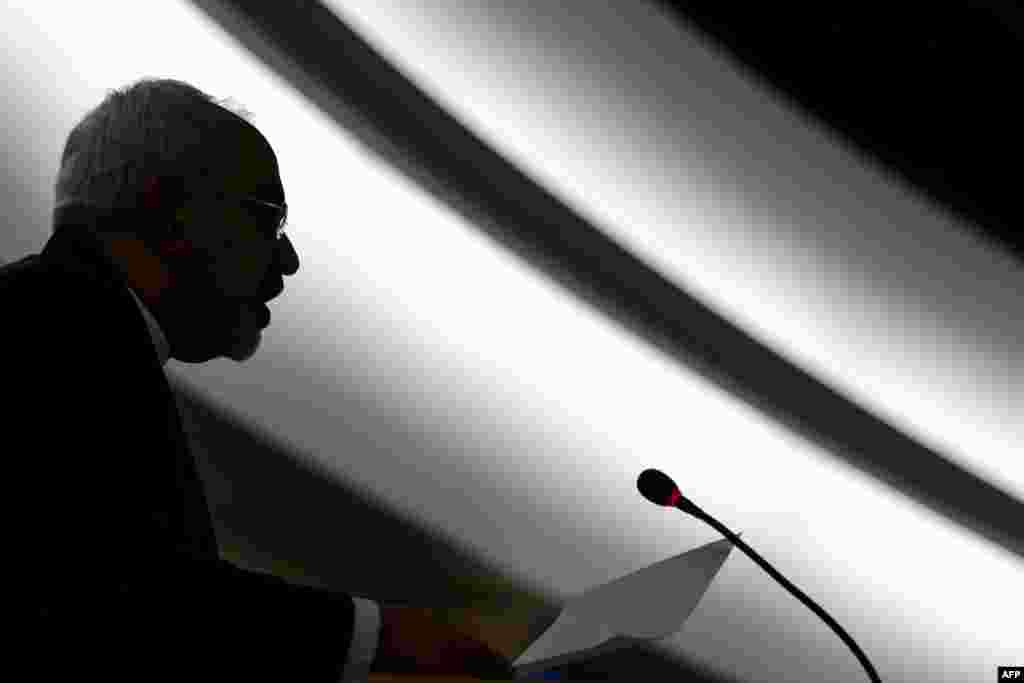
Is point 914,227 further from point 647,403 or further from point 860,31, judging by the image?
point 647,403

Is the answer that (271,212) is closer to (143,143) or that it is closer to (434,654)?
(143,143)

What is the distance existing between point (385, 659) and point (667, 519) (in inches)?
31.3

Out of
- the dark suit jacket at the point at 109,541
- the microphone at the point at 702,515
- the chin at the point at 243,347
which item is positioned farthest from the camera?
the chin at the point at 243,347

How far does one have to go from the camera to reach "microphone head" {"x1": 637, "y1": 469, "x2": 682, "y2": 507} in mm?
986

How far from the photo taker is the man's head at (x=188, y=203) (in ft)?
3.33

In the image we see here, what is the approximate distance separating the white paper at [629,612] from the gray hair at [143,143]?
0.53 m

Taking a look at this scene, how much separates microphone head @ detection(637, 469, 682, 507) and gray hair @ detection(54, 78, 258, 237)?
496mm

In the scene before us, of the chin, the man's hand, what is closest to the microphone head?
the man's hand

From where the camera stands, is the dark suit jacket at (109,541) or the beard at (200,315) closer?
the dark suit jacket at (109,541)

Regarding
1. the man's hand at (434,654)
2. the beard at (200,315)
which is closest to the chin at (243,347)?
the beard at (200,315)

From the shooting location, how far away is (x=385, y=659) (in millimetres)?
842

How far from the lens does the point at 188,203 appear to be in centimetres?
104

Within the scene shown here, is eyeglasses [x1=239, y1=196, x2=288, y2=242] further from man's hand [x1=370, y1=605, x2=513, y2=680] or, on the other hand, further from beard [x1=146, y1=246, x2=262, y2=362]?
man's hand [x1=370, y1=605, x2=513, y2=680]

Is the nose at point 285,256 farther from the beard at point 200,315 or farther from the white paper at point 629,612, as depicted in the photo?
the white paper at point 629,612
